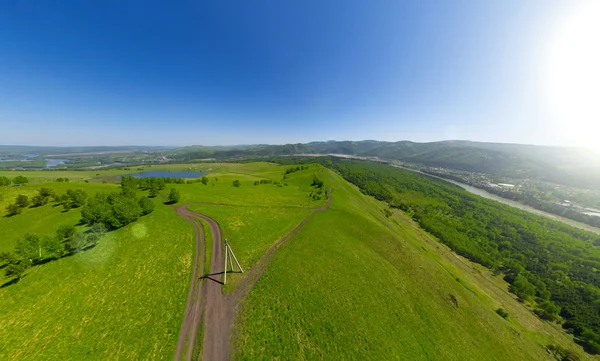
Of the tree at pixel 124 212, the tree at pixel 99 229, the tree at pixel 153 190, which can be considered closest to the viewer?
the tree at pixel 99 229

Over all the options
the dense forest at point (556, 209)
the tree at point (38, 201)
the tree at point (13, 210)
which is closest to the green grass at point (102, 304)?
the tree at point (13, 210)

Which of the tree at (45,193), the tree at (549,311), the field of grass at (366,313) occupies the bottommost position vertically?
the tree at (549,311)

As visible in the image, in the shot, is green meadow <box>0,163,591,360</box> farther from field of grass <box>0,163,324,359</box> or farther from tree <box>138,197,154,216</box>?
tree <box>138,197,154,216</box>

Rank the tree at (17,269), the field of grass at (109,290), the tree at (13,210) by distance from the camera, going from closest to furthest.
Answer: the field of grass at (109,290) < the tree at (17,269) < the tree at (13,210)

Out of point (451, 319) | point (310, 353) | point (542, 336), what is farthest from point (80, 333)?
point (542, 336)

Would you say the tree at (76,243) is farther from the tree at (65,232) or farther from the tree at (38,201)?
the tree at (38,201)

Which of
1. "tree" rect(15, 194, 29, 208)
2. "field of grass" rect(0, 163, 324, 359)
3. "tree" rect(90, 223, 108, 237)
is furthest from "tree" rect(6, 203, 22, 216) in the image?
"tree" rect(90, 223, 108, 237)

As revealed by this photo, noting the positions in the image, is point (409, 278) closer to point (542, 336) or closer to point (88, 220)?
point (542, 336)
